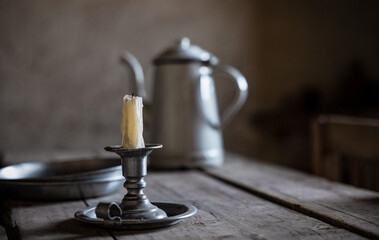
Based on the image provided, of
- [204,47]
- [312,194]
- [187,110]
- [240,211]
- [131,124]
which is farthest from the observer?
[204,47]

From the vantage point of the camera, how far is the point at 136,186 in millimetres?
618

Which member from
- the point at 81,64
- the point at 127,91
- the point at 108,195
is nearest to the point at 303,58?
the point at 127,91

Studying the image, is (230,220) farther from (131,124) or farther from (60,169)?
(60,169)

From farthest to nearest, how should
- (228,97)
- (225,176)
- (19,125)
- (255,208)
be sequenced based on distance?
1. (228,97)
2. (19,125)
3. (225,176)
4. (255,208)

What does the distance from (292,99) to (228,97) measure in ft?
1.20

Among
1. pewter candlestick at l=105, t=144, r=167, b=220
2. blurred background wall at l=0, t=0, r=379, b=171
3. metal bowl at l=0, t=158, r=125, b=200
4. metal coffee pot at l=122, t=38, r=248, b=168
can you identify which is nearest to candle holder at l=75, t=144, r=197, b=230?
pewter candlestick at l=105, t=144, r=167, b=220

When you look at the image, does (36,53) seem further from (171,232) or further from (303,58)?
(171,232)

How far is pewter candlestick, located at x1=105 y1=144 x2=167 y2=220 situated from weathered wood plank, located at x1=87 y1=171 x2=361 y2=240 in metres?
0.03

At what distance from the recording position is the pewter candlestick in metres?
0.60

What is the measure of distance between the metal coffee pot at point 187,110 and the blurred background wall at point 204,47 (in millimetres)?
1158

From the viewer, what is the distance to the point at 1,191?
2.52ft

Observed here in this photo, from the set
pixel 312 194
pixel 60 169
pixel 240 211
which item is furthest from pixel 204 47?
pixel 240 211

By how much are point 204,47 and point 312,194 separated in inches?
67.8

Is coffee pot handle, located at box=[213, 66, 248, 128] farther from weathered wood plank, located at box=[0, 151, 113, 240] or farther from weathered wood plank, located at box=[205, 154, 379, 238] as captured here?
weathered wood plank, located at box=[0, 151, 113, 240]
